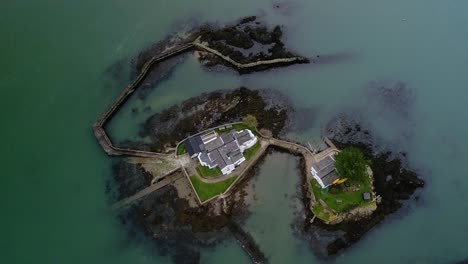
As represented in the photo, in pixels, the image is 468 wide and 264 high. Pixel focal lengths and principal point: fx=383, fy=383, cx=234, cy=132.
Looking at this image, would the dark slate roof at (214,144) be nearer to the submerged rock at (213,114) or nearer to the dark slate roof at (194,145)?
the dark slate roof at (194,145)

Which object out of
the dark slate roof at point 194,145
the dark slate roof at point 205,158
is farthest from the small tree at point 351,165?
the dark slate roof at point 194,145

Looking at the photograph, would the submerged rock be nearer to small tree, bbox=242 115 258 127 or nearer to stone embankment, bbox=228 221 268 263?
small tree, bbox=242 115 258 127

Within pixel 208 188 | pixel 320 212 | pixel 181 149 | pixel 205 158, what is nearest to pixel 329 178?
pixel 320 212

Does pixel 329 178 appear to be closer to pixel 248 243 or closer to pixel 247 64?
pixel 248 243

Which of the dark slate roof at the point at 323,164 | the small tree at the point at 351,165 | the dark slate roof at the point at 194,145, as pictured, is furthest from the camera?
the dark slate roof at the point at 194,145

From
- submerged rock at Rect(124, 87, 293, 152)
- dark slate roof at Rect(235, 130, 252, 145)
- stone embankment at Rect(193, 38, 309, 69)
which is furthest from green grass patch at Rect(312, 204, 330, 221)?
stone embankment at Rect(193, 38, 309, 69)

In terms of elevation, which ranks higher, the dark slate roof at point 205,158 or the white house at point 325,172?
the dark slate roof at point 205,158

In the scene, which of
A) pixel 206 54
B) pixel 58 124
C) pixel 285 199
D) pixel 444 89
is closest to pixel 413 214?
pixel 285 199

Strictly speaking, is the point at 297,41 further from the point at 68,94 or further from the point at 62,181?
the point at 62,181
